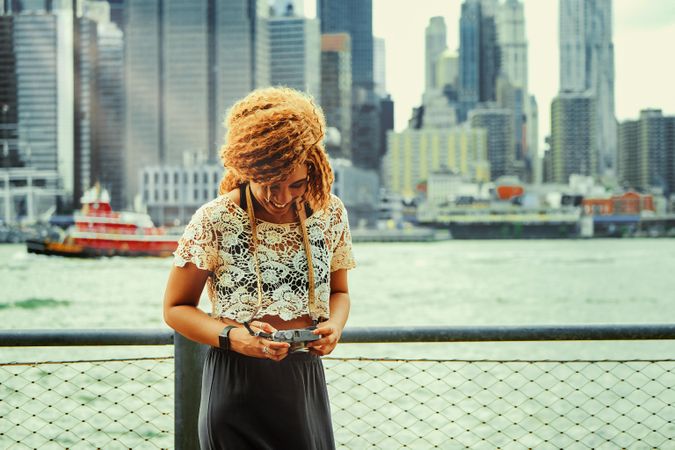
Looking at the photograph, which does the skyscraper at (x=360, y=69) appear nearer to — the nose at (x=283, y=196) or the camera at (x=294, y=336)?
the nose at (x=283, y=196)

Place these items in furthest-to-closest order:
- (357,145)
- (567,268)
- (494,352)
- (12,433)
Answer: (357,145)
(567,268)
(494,352)
(12,433)

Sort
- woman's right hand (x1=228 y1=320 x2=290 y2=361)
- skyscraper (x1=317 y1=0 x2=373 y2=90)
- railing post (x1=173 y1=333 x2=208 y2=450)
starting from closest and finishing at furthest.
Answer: woman's right hand (x1=228 y1=320 x2=290 y2=361) → railing post (x1=173 y1=333 x2=208 y2=450) → skyscraper (x1=317 y1=0 x2=373 y2=90)

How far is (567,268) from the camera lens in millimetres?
60469

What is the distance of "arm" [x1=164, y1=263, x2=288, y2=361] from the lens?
1.80 meters

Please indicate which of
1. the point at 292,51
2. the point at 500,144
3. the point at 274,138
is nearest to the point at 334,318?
the point at 274,138

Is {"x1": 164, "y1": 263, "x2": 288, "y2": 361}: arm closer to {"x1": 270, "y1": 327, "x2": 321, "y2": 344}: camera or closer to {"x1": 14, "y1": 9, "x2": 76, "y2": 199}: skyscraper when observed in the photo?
{"x1": 270, "y1": 327, "x2": 321, "y2": 344}: camera

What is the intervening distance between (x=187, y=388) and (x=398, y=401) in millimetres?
10553

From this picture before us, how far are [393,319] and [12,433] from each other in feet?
65.6

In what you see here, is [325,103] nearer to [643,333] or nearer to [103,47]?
[103,47]

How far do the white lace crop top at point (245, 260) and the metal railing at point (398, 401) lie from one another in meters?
Result: 0.72

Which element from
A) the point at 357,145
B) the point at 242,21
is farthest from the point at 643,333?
the point at 357,145

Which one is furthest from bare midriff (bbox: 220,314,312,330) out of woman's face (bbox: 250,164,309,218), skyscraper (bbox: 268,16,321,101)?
skyscraper (bbox: 268,16,321,101)

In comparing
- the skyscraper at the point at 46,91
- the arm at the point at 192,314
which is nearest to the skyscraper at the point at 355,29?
the skyscraper at the point at 46,91

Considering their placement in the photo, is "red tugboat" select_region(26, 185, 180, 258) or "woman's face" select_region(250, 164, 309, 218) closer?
"woman's face" select_region(250, 164, 309, 218)
